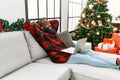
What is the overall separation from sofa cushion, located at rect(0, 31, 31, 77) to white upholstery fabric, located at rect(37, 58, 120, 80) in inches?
24.6

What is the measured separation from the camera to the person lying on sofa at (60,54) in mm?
1995

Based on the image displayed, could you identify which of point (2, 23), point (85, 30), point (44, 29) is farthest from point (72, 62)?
point (85, 30)

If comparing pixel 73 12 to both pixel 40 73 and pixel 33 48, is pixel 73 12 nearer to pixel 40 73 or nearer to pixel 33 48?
pixel 33 48

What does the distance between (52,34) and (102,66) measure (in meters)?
0.94

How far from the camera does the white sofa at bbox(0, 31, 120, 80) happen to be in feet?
5.53

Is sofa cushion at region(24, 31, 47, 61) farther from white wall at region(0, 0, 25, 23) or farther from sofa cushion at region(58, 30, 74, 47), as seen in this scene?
sofa cushion at region(58, 30, 74, 47)

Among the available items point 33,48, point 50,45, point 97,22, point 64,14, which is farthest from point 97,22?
point 33,48

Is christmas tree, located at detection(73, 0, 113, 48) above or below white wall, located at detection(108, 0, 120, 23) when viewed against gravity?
below

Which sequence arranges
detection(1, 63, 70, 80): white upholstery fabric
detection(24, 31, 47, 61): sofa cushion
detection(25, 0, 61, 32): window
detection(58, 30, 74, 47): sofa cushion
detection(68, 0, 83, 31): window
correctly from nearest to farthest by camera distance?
1. detection(1, 63, 70, 80): white upholstery fabric
2. detection(24, 31, 47, 61): sofa cushion
3. detection(58, 30, 74, 47): sofa cushion
4. detection(25, 0, 61, 32): window
5. detection(68, 0, 83, 31): window

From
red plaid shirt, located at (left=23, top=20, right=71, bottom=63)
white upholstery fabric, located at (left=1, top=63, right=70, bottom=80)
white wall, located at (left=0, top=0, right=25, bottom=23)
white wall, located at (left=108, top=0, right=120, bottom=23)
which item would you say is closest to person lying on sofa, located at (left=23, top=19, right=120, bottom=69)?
red plaid shirt, located at (left=23, top=20, right=71, bottom=63)

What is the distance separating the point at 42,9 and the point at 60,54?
54.7 inches

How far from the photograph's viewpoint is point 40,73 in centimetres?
176

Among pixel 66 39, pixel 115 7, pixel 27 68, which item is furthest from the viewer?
pixel 115 7

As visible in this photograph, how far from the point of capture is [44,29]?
2436 mm
